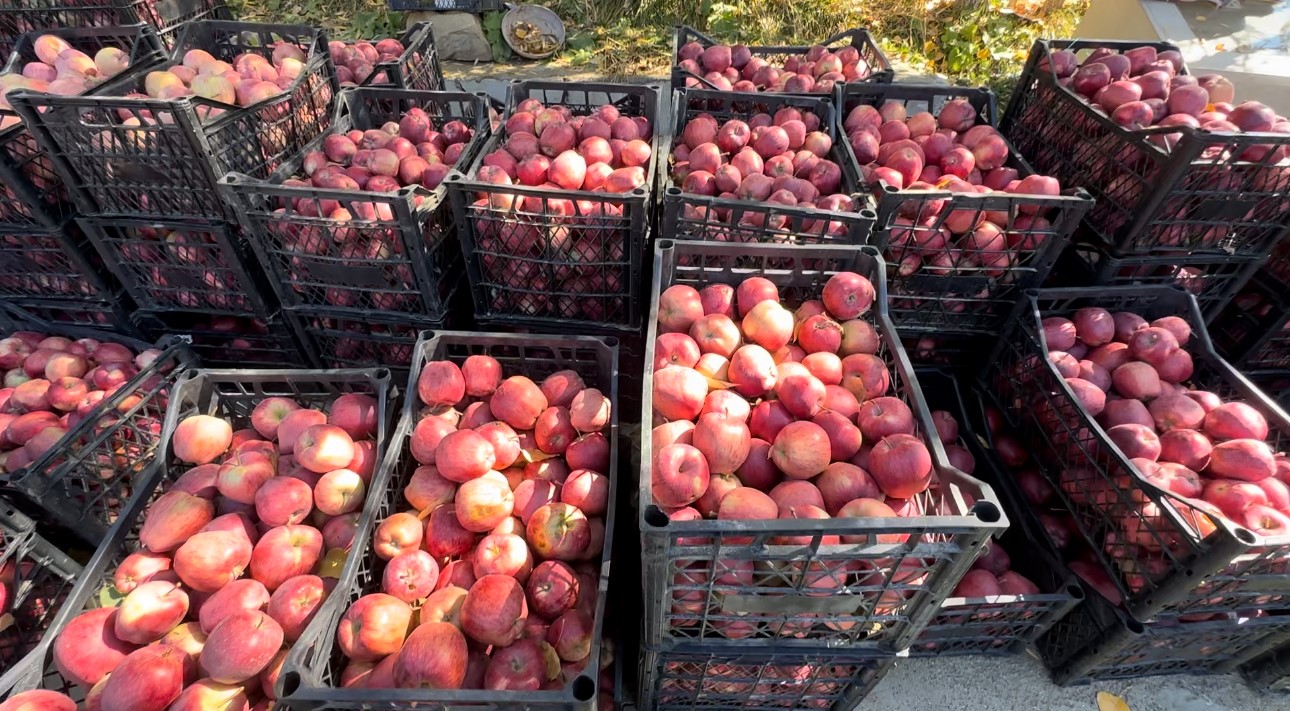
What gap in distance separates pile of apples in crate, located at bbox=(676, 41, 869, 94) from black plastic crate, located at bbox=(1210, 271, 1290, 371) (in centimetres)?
219

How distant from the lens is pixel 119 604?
1.76m

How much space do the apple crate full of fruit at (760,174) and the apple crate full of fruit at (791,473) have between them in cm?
28

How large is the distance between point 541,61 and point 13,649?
6.79m

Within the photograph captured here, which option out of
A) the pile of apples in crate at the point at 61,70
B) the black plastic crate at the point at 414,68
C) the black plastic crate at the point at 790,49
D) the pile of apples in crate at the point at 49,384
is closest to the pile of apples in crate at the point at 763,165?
the black plastic crate at the point at 790,49

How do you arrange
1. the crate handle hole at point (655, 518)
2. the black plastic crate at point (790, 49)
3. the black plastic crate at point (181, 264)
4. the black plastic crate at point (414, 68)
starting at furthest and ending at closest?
the black plastic crate at point (790, 49) → the black plastic crate at point (414, 68) → the black plastic crate at point (181, 264) → the crate handle hole at point (655, 518)

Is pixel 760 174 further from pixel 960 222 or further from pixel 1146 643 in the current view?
pixel 1146 643

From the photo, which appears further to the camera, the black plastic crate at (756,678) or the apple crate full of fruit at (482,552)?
the black plastic crate at (756,678)

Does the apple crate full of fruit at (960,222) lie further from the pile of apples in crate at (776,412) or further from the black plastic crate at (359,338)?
the black plastic crate at (359,338)

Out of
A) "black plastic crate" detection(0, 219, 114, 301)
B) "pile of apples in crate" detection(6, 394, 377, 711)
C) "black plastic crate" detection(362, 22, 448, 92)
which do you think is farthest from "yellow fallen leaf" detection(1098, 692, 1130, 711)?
"black plastic crate" detection(0, 219, 114, 301)

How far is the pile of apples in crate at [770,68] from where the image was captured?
3.48m

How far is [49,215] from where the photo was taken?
2576 mm

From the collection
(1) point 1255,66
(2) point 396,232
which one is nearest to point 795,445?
(2) point 396,232

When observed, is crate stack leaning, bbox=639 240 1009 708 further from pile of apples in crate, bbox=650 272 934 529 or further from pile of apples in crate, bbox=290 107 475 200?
pile of apples in crate, bbox=290 107 475 200

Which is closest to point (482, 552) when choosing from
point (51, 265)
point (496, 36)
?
point (51, 265)
